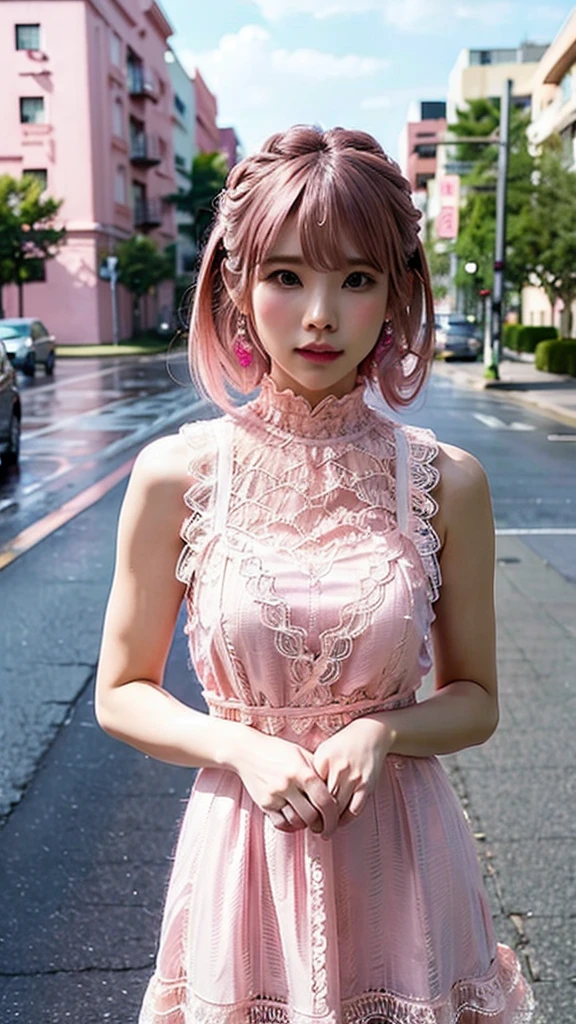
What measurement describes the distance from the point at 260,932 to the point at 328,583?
1.63 feet

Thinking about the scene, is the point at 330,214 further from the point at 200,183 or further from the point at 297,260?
the point at 200,183

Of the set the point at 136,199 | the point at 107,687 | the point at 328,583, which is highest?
the point at 136,199

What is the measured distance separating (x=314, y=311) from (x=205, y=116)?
91574 mm

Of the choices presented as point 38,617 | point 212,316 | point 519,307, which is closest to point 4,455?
point 38,617

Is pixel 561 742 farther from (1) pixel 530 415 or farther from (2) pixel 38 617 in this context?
(1) pixel 530 415

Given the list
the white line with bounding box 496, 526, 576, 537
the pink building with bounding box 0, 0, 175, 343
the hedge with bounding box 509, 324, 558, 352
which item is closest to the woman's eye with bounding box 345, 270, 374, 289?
the white line with bounding box 496, 526, 576, 537

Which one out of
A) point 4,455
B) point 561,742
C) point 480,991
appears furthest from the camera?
point 4,455

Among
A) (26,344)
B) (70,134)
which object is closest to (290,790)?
(26,344)

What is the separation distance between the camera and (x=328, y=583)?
4.96 ft

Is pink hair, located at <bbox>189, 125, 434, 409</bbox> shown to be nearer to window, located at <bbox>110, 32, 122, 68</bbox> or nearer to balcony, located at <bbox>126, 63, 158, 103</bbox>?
window, located at <bbox>110, 32, 122, 68</bbox>

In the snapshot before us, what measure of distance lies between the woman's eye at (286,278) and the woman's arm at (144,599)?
28cm

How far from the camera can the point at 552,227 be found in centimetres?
2738

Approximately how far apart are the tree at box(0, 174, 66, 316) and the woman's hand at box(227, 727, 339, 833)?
39.5m

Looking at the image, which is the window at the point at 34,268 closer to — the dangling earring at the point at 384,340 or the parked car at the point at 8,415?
the parked car at the point at 8,415
